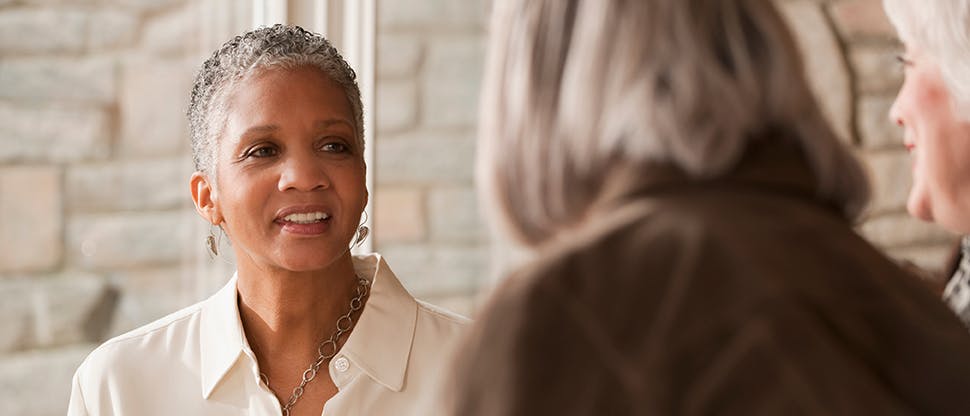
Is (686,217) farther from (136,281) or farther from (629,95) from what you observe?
(136,281)

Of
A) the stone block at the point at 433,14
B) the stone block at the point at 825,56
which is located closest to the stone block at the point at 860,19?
the stone block at the point at 825,56

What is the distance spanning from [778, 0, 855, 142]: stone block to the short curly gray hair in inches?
69.3

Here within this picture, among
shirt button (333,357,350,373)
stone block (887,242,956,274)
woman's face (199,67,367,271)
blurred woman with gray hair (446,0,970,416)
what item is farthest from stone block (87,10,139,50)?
stone block (887,242,956,274)

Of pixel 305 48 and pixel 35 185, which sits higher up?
pixel 305 48

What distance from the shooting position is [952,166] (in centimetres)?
169

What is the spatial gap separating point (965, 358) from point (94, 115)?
2145mm

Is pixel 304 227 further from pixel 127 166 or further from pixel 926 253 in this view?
pixel 926 253

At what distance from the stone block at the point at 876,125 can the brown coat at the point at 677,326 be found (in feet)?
8.37

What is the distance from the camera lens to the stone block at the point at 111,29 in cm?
268

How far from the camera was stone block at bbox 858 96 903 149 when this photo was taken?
3.38m

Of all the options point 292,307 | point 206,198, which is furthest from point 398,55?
point 292,307

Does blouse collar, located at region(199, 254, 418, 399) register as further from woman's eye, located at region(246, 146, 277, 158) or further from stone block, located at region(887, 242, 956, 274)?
stone block, located at region(887, 242, 956, 274)

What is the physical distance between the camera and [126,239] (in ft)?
A: 8.94

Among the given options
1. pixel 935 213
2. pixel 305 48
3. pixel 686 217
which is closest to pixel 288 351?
pixel 305 48
